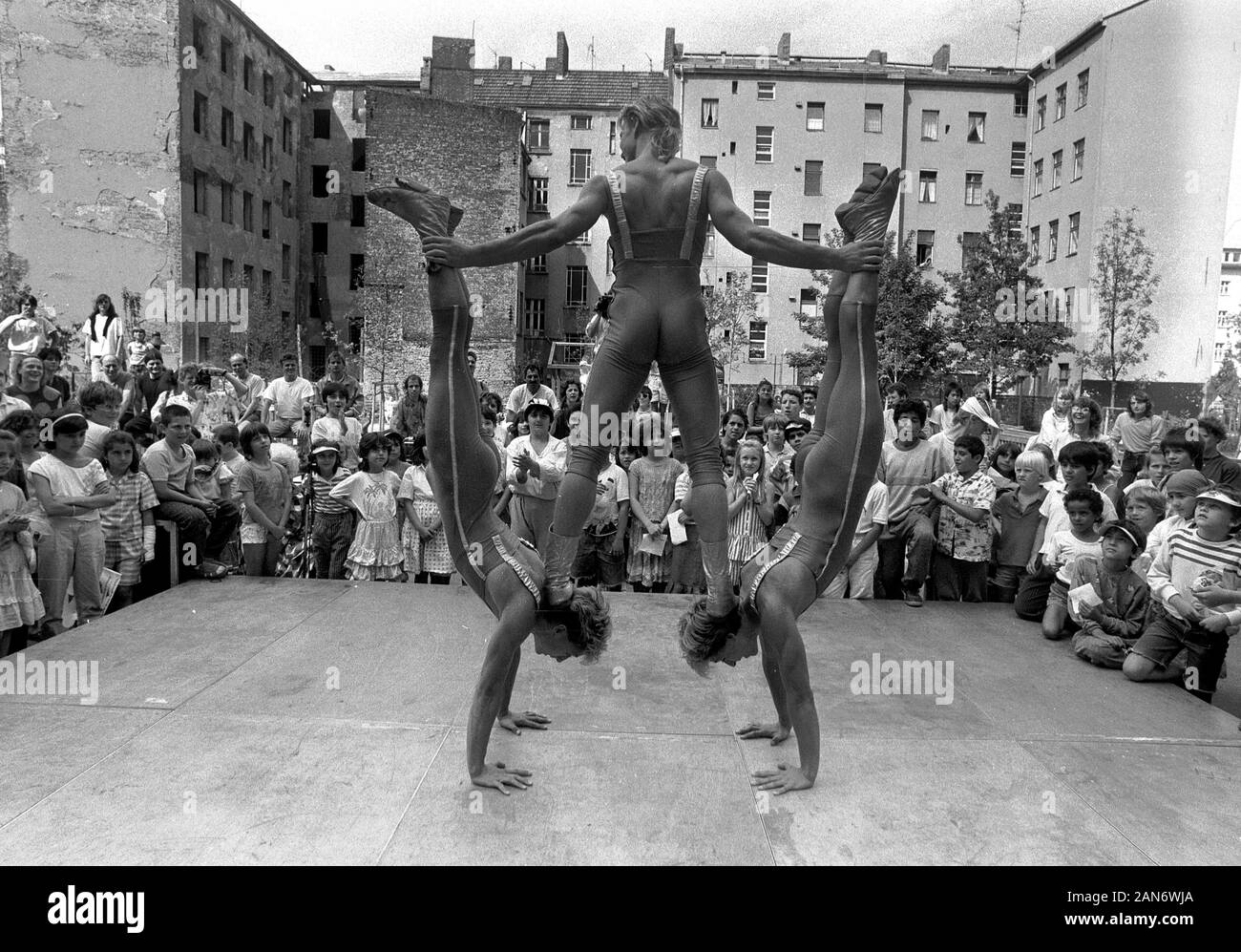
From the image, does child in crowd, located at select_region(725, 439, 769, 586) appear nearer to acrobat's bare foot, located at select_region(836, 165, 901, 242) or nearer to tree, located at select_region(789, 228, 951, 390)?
acrobat's bare foot, located at select_region(836, 165, 901, 242)

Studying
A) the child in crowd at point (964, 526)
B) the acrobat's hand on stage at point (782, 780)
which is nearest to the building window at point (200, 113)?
the child in crowd at point (964, 526)

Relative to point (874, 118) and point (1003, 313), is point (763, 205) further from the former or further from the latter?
point (1003, 313)

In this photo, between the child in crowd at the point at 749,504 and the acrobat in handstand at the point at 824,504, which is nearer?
the acrobat in handstand at the point at 824,504

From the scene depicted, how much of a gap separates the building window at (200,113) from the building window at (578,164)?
1834cm

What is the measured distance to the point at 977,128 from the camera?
42.2 m

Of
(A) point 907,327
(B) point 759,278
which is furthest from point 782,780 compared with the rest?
(B) point 759,278

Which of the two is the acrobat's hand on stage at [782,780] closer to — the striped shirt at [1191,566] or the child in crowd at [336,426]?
the striped shirt at [1191,566]

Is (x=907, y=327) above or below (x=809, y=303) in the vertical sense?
below

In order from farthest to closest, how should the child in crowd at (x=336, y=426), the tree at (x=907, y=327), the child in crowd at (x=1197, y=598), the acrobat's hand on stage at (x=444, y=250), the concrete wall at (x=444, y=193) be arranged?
1. the concrete wall at (x=444, y=193)
2. the tree at (x=907, y=327)
3. the child in crowd at (x=336, y=426)
4. the child in crowd at (x=1197, y=598)
5. the acrobat's hand on stage at (x=444, y=250)

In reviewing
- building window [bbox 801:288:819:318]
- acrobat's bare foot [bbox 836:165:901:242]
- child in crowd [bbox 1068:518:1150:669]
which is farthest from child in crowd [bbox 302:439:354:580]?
building window [bbox 801:288:819:318]

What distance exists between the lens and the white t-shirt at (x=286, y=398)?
34.6 feet

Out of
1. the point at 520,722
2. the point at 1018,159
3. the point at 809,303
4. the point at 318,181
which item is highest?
the point at 1018,159

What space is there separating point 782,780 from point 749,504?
3.73 meters

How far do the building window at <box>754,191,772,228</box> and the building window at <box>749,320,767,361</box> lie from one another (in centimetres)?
477
